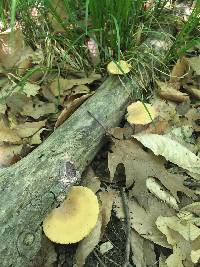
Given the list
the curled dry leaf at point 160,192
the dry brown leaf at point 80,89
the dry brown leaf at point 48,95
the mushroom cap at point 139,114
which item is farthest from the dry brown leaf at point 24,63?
the curled dry leaf at point 160,192

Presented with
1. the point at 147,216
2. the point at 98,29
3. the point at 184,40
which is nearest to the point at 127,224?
the point at 147,216

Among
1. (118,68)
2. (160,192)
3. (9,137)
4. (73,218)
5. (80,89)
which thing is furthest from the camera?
(80,89)

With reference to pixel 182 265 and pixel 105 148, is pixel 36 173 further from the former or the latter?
pixel 182 265

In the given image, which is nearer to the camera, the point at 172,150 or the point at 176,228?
the point at 176,228

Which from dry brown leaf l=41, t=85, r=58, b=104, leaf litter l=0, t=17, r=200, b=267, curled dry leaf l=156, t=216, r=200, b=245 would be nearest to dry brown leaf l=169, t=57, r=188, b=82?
leaf litter l=0, t=17, r=200, b=267

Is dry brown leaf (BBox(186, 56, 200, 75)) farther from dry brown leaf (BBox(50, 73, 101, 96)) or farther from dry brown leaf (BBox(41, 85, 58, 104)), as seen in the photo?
dry brown leaf (BBox(41, 85, 58, 104))

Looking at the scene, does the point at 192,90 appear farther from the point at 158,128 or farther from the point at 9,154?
the point at 9,154
